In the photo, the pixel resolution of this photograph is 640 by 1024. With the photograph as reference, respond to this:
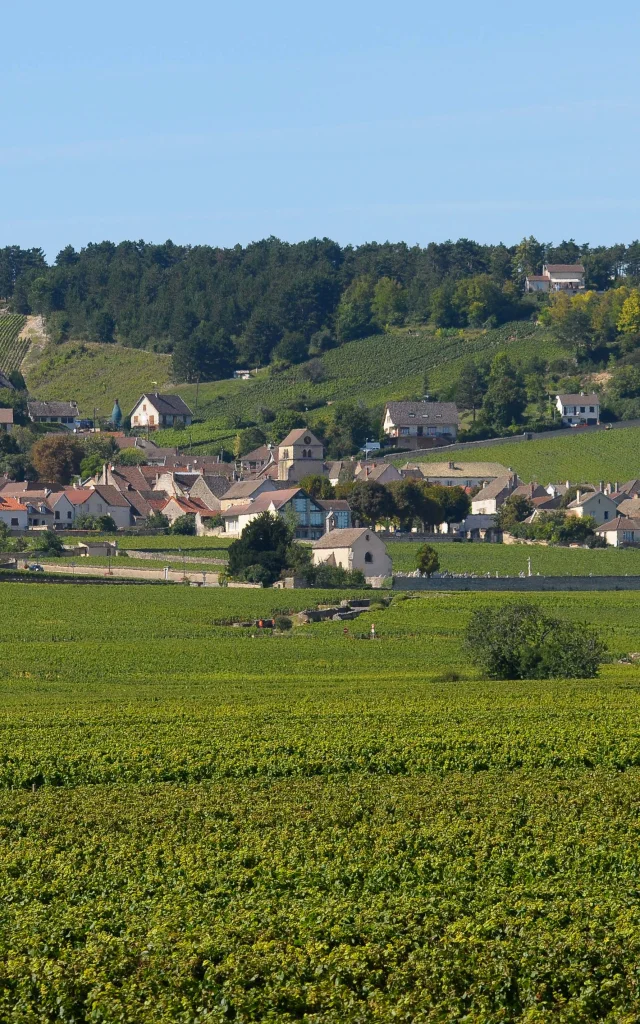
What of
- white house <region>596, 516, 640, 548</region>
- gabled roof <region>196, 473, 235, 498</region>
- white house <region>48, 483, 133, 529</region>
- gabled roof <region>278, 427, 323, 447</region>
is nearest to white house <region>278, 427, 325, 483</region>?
gabled roof <region>278, 427, 323, 447</region>

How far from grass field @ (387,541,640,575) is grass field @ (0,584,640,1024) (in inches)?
2138

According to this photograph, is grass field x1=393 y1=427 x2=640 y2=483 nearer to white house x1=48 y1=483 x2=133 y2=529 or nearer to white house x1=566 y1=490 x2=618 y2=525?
white house x1=566 y1=490 x2=618 y2=525

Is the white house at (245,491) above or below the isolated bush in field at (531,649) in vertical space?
above

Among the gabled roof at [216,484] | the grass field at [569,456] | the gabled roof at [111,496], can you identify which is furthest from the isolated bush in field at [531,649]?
the grass field at [569,456]

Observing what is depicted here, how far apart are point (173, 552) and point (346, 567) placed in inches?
679

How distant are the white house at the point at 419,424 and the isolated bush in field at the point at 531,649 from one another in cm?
→ 9908

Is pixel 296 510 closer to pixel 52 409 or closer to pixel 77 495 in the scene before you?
pixel 77 495

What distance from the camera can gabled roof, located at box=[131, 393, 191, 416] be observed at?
17462cm

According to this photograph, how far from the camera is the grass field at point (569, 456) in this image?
456 ft

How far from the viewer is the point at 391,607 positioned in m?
76.2

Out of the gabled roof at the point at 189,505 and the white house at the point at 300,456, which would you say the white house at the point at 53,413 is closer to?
the white house at the point at 300,456

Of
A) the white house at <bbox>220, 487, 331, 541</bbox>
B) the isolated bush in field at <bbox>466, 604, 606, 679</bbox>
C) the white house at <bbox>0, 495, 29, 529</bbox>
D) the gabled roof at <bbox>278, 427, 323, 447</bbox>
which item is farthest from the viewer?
the gabled roof at <bbox>278, 427, 323, 447</bbox>

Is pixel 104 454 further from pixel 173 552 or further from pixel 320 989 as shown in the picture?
pixel 320 989

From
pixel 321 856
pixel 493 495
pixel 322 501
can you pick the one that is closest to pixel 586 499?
pixel 493 495
